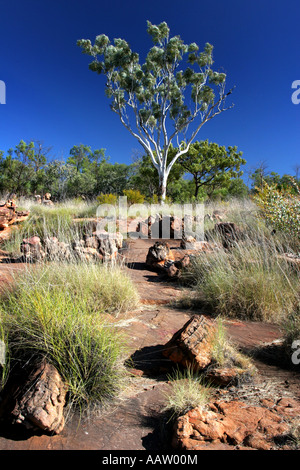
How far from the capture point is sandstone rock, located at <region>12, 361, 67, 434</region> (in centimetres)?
198

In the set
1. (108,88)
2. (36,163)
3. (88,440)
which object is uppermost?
(108,88)

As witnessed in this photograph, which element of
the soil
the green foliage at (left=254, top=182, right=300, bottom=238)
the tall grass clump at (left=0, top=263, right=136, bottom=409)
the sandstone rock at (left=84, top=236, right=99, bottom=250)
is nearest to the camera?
the soil

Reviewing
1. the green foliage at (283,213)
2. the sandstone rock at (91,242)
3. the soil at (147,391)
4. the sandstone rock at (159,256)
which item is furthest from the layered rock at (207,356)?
the sandstone rock at (91,242)

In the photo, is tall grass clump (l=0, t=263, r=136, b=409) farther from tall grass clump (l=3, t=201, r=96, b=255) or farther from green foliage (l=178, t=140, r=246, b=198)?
green foliage (l=178, t=140, r=246, b=198)

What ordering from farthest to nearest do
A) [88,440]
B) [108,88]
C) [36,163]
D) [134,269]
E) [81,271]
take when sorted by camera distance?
[36,163], [108,88], [134,269], [81,271], [88,440]

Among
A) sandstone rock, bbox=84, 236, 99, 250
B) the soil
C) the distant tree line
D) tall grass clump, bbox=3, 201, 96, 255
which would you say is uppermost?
the distant tree line

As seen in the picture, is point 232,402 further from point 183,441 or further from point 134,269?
point 134,269

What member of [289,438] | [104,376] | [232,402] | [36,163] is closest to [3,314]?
[104,376]

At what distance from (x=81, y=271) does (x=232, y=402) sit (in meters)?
2.73

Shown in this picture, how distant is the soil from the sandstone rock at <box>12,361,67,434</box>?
0.28ft

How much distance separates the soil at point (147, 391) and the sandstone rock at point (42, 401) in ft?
0.28

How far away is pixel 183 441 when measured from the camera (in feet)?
5.91

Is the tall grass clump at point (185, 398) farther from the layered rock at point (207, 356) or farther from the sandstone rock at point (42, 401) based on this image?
the sandstone rock at point (42, 401)

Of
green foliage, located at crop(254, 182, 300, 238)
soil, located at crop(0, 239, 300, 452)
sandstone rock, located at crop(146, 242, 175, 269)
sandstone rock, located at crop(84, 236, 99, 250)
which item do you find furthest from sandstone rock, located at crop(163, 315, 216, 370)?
sandstone rock, located at crop(84, 236, 99, 250)
